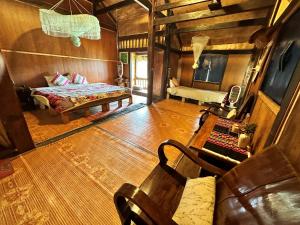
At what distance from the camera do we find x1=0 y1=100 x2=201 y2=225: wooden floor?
126 cm

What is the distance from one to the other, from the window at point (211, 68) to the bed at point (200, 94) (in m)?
0.68

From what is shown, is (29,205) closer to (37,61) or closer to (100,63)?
(37,61)

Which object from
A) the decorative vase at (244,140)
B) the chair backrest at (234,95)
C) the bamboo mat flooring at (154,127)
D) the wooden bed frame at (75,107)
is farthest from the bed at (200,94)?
the decorative vase at (244,140)

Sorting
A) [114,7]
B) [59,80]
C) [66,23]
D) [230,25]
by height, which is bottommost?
[59,80]

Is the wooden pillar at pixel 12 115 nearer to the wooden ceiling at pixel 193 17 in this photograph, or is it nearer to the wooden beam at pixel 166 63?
the wooden ceiling at pixel 193 17

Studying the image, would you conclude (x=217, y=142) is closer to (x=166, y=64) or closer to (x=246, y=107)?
(x=246, y=107)

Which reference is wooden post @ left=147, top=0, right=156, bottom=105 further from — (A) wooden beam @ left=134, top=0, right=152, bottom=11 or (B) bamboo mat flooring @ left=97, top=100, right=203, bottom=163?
(B) bamboo mat flooring @ left=97, top=100, right=203, bottom=163

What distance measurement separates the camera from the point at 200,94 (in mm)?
4793

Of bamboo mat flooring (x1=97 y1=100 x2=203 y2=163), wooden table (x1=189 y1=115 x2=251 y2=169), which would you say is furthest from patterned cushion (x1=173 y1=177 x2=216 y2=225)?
bamboo mat flooring (x1=97 y1=100 x2=203 y2=163)

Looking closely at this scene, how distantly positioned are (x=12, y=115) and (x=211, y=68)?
18.8 ft

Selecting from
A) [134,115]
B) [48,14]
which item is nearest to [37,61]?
[48,14]

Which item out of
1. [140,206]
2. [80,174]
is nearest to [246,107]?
[140,206]

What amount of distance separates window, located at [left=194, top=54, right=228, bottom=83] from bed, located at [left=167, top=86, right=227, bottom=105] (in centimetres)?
68

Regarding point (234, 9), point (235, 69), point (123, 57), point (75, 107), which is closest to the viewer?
point (234, 9)
